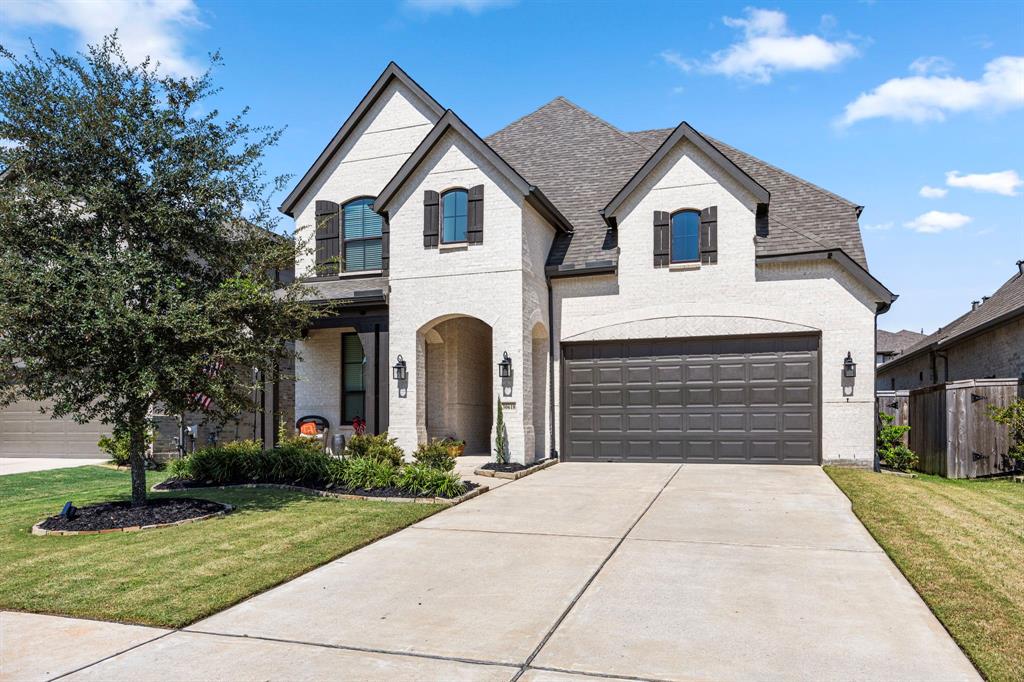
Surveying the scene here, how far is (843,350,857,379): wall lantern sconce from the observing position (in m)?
14.0

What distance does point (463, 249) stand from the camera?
14844 mm

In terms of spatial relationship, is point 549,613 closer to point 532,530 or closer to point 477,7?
point 532,530

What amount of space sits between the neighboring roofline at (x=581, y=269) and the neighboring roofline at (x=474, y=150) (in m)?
1.15

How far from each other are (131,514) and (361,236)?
377 inches

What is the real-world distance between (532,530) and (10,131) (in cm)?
810

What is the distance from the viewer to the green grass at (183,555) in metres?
5.59

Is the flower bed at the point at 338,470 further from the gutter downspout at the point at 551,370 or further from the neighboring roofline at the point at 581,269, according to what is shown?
the neighboring roofline at the point at 581,269

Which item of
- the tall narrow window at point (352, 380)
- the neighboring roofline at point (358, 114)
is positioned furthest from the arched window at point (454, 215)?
the tall narrow window at point (352, 380)

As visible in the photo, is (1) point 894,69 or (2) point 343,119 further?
(2) point 343,119

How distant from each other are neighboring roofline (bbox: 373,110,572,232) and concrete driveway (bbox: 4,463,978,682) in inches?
303

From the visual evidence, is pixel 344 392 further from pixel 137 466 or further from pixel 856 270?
pixel 856 270

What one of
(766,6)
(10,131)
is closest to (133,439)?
(10,131)

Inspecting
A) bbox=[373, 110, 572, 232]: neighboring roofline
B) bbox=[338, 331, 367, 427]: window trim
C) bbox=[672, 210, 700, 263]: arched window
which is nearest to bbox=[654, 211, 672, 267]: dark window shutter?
bbox=[672, 210, 700, 263]: arched window

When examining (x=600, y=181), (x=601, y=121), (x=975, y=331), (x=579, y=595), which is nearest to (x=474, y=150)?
(x=600, y=181)
